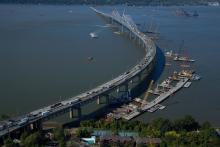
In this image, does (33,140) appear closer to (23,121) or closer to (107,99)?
(23,121)

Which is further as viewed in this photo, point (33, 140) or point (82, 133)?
point (82, 133)

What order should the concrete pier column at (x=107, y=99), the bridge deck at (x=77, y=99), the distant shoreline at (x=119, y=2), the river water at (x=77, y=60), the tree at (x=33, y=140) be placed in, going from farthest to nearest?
the distant shoreline at (x=119, y=2) < the river water at (x=77, y=60) < the concrete pier column at (x=107, y=99) < the bridge deck at (x=77, y=99) < the tree at (x=33, y=140)

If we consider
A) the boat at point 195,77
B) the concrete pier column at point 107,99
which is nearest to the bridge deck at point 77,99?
the concrete pier column at point 107,99

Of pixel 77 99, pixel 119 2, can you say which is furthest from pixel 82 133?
pixel 119 2

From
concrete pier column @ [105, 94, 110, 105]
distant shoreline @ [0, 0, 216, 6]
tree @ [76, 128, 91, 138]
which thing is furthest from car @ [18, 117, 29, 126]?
distant shoreline @ [0, 0, 216, 6]

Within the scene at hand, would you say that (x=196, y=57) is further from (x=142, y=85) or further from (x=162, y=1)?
(x=162, y=1)

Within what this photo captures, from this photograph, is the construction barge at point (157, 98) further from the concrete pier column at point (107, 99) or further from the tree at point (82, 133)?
the tree at point (82, 133)
